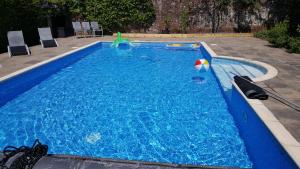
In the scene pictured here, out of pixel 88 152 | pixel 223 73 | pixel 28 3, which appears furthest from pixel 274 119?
pixel 28 3

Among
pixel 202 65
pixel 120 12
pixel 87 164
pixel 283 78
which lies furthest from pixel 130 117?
pixel 120 12

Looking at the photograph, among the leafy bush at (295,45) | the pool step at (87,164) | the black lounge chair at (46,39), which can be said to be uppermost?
the black lounge chair at (46,39)

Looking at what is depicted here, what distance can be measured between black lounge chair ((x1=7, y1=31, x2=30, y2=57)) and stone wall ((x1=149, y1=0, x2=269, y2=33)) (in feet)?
35.4

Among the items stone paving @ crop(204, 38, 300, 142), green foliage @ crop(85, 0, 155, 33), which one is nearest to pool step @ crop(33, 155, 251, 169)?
stone paving @ crop(204, 38, 300, 142)

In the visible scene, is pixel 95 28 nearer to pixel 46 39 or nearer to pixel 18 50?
pixel 46 39

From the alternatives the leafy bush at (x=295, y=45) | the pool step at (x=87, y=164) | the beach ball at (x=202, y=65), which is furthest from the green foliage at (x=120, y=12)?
the pool step at (x=87, y=164)

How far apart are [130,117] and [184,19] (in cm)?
1444

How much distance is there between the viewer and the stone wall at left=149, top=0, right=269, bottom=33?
1923cm

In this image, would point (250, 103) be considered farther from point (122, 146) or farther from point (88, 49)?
point (88, 49)

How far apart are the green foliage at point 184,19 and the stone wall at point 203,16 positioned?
0.65 ft

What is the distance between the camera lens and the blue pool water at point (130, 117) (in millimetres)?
5203

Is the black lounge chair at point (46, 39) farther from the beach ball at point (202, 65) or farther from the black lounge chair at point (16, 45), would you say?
the beach ball at point (202, 65)

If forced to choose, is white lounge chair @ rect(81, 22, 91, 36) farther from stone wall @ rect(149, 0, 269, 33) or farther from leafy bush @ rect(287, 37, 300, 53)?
leafy bush @ rect(287, 37, 300, 53)

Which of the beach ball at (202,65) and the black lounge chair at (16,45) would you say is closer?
the beach ball at (202,65)
